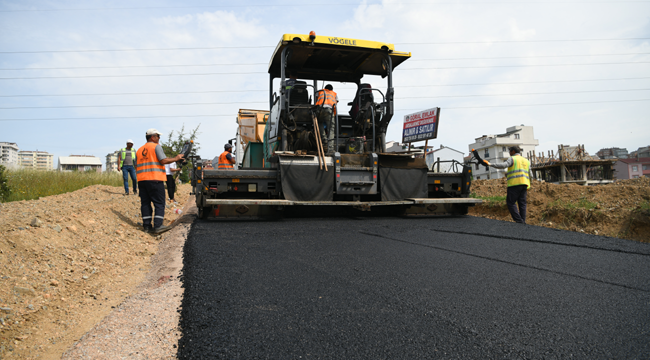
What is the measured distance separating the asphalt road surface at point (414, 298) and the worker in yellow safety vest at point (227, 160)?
182 inches

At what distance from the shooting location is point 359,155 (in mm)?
6461

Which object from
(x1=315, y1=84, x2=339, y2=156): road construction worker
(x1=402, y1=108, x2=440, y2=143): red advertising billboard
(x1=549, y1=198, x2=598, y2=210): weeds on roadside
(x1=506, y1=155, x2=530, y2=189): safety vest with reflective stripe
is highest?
(x1=402, y1=108, x2=440, y2=143): red advertising billboard

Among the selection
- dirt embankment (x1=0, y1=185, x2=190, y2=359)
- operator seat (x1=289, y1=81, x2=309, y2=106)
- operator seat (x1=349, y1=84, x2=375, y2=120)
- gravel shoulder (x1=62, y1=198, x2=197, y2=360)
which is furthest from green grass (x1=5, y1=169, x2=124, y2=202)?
gravel shoulder (x1=62, y1=198, x2=197, y2=360)

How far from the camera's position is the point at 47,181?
37.5 ft

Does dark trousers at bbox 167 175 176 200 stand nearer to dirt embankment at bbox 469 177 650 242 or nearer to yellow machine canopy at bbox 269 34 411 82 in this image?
yellow machine canopy at bbox 269 34 411 82

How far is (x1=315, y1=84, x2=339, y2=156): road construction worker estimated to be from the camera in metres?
6.44

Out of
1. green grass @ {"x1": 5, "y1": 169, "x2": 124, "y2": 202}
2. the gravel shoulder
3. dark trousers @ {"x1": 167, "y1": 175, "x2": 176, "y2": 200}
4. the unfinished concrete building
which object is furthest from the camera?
the unfinished concrete building

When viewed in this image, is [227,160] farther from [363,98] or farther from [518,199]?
[518,199]

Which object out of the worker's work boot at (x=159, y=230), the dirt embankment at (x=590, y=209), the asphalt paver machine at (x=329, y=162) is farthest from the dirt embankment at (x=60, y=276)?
the dirt embankment at (x=590, y=209)

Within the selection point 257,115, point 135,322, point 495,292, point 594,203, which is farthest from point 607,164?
point 135,322

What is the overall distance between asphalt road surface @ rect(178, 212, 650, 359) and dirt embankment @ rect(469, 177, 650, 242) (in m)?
3.35

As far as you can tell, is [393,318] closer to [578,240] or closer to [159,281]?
[159,281]

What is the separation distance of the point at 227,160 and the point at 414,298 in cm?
741

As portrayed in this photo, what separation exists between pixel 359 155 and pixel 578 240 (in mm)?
3272
